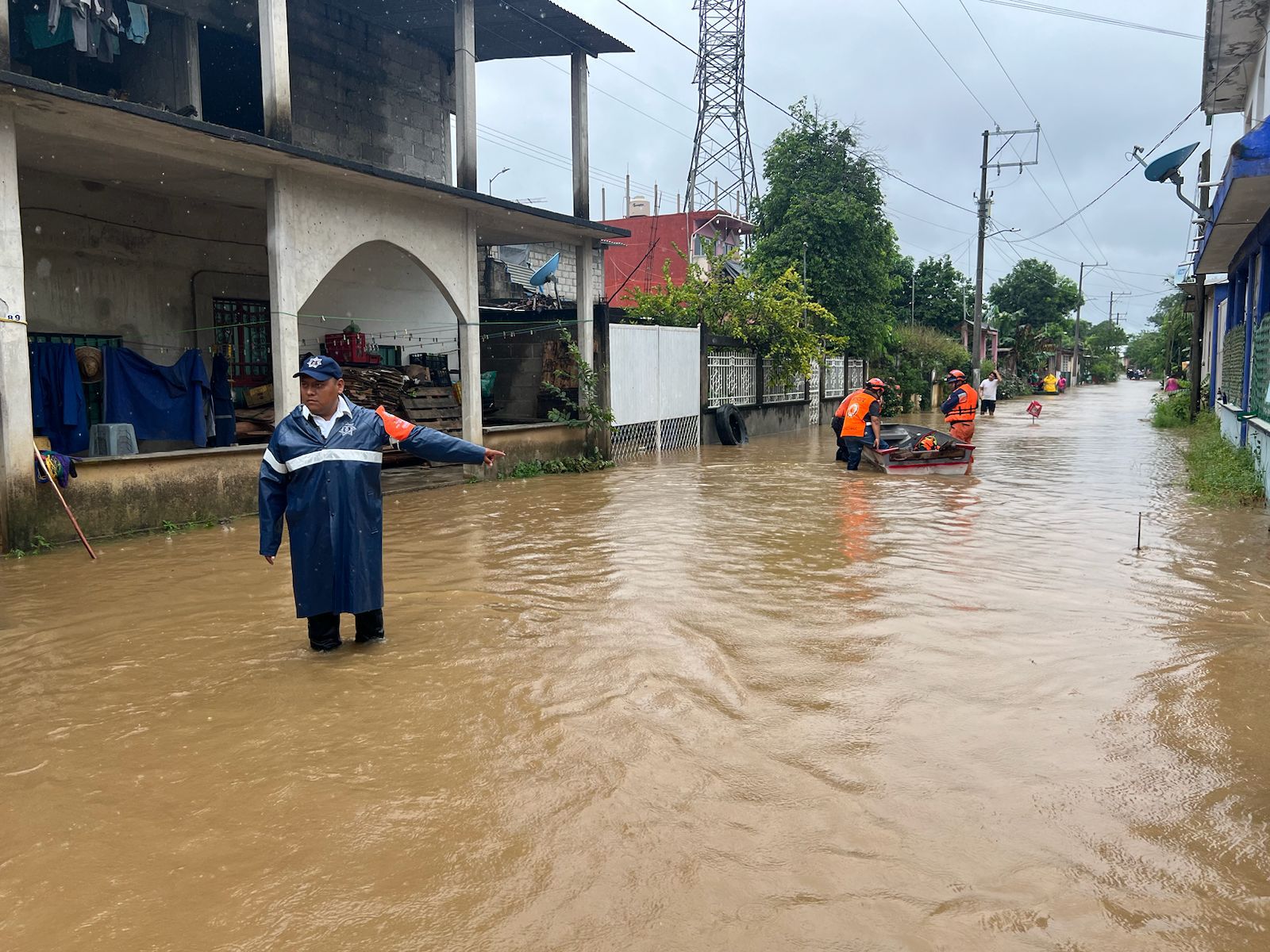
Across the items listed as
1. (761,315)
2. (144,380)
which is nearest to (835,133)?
(761,315)

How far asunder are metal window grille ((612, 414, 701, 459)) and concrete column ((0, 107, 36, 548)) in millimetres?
→ 10111

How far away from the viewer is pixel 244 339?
47.0 ft

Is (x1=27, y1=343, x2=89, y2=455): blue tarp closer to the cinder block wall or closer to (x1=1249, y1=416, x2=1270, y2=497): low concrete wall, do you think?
the cinder block wall

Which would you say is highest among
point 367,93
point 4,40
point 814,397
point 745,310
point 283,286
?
point 367,93

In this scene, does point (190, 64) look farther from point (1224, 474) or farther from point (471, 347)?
point (1224, 474)

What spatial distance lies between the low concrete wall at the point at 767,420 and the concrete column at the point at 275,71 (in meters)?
11.7

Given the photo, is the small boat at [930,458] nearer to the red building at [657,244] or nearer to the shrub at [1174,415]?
the shrub at [1174,415]

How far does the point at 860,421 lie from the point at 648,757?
1128 centimetres

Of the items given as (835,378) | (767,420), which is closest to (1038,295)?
(835,378)

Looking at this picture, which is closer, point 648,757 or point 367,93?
point 648,757

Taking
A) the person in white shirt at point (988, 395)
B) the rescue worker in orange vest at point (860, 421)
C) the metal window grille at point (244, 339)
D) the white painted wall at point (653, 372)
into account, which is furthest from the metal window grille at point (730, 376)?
the person in white shirt at point (988, 395)

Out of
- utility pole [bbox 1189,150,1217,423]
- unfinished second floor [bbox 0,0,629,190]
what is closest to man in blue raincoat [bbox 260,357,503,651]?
unfinished second floor [bbox 0,0,629,190]

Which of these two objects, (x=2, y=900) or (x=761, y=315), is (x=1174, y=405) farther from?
(x=2, y=900)

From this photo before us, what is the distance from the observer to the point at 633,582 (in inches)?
290
